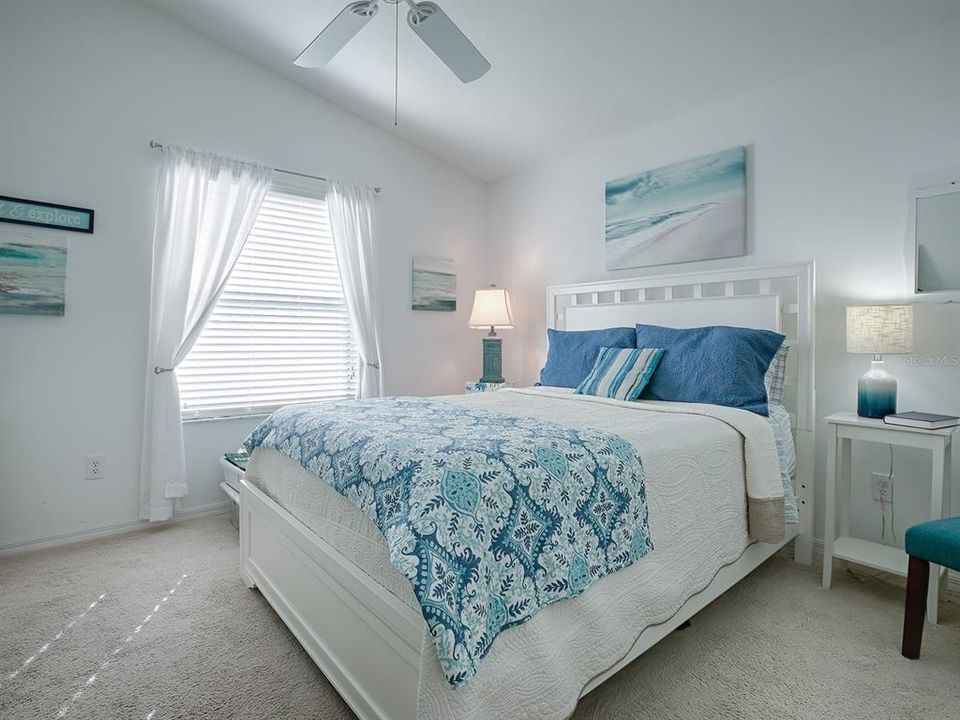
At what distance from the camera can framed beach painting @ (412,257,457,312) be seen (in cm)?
412

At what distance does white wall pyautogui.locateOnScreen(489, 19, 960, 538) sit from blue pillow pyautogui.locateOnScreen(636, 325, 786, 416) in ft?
1.45

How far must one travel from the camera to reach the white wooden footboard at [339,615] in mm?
1254

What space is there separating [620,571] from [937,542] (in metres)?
1.11

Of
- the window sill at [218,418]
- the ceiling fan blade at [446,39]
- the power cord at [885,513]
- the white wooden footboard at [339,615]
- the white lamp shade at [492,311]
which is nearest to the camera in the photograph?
the white wooden footboard at [339,615]

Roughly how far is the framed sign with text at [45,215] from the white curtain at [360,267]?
141cm

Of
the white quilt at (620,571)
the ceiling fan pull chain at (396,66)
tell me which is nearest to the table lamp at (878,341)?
the white quilt at (620,571)

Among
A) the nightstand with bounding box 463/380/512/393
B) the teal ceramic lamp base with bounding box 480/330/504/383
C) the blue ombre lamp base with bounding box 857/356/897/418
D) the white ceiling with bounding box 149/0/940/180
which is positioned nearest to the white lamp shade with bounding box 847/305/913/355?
the blue ombre lamp base with bounding box 857/356/897/418

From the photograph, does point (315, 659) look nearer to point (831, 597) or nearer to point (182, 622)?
point (182, 622)

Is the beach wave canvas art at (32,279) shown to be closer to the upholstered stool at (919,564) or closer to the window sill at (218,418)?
the window sill at (218,418)

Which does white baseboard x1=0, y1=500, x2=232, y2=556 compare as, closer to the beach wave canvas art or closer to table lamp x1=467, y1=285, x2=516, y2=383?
the beach wave canvas art

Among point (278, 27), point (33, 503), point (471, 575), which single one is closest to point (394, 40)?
point (278, 27)

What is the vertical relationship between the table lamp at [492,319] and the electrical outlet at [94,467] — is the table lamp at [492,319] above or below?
above

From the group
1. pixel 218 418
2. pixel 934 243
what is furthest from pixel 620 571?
pixel 218 418

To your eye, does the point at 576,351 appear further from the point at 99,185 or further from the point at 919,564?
the point at 99,185
